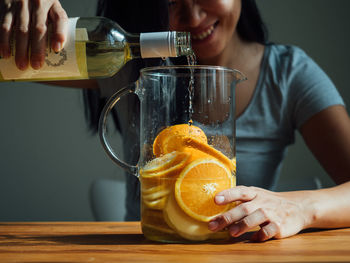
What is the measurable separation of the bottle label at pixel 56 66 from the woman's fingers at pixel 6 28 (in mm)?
13

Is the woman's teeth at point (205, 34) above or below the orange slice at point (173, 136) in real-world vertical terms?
above

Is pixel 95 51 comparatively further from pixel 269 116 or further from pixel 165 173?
pixel 269 116

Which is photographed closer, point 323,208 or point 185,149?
point 185,149

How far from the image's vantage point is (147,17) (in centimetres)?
110

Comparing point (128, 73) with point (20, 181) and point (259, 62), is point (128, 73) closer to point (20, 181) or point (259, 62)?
point (259, 62)

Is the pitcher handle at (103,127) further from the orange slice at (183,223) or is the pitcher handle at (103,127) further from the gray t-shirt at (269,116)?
the gray t-shirt at (269,116)

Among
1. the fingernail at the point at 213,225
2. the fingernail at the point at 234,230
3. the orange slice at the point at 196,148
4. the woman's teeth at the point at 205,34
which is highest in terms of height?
the woman's teeth at the point at 205,34

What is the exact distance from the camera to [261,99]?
4.45 ft

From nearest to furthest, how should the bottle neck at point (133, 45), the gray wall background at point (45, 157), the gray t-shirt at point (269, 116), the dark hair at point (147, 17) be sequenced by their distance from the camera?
the bottle neck at point (133, 45)
the dark hair at point (147, 17)
the gray t-shirt at point (269, 116)
the gray wall background at point (45, 157)

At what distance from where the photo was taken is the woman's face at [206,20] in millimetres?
1154

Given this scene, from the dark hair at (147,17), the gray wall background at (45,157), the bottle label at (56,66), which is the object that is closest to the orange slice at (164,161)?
the bottle label at (56,66)

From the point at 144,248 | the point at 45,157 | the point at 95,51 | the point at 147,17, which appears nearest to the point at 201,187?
the point at 144,248

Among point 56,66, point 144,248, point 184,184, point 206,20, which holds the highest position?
point 206,20

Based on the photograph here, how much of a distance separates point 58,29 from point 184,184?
0.34 m
